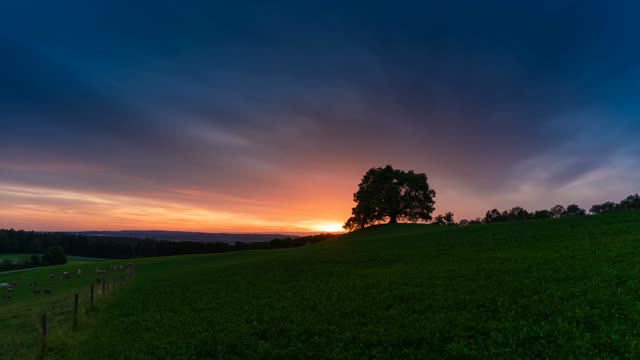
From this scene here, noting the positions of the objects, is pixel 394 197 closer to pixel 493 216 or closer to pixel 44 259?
pixel 493 216

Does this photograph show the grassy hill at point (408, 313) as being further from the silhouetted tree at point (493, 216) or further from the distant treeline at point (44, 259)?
the distant treeline at point (44, 259)

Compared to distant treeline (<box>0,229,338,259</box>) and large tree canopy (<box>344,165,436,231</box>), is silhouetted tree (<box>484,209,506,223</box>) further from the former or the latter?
distant treeline (<box>0,229,338,259</box>)

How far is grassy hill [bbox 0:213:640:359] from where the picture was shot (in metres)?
14.2

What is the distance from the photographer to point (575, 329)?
13805 millimetres

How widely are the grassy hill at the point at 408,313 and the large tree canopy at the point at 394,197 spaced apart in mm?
58070

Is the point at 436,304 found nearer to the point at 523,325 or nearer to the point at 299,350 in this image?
the point at 523,325

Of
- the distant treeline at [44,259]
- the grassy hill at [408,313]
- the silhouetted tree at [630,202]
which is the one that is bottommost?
the distant treeline at [44,259]

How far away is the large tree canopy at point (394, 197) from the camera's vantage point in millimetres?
96062

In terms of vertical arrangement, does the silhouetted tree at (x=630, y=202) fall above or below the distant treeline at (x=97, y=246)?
above

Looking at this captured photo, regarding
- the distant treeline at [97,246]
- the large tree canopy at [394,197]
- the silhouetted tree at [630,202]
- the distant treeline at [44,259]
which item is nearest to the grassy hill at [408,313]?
the large tree canopy at [394,197]

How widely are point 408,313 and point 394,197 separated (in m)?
78.5

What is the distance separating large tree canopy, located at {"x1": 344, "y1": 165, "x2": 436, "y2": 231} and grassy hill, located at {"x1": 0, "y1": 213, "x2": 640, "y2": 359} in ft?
191

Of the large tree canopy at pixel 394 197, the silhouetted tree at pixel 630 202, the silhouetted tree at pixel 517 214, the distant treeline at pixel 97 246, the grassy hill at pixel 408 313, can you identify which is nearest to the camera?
the grassy hill at pixel 408 313

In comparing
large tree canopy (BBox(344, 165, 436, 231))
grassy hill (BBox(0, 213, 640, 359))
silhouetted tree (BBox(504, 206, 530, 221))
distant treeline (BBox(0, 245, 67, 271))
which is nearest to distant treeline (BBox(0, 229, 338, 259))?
distant treeline (BBox(0, 245, 67, 271))
